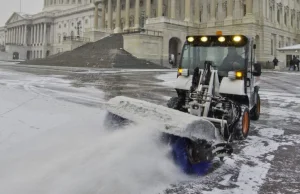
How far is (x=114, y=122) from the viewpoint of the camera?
5461 mm

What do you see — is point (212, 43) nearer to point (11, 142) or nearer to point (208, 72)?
point (208, 72)

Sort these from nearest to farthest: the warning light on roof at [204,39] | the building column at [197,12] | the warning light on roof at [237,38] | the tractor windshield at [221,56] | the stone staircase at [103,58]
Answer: the warning light on roof at [237,38], the tractor windshield at [221,56], the warning light on roof at [204,39], the stone staircase at [103,58], the building column at [197,12]

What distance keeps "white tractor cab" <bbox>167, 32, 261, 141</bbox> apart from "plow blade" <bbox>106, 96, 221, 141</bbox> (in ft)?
3.38

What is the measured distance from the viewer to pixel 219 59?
676cm

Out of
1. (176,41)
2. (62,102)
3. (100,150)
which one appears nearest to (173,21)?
(176,41)

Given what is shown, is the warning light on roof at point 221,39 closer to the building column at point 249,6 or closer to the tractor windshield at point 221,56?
the tractor windshield at point 221,56

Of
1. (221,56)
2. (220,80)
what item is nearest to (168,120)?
(220,80)

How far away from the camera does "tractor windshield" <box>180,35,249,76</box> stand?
6.62m

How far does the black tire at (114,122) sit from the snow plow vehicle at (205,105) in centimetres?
4

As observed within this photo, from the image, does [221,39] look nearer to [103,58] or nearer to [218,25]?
[103,58]

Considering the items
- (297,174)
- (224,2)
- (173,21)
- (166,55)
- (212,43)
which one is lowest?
(297,174)

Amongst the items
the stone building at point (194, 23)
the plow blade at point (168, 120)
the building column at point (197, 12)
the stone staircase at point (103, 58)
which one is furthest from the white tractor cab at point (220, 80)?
the building column at point (197, 12)

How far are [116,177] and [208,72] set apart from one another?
3.13 m

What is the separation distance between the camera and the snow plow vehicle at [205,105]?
4352 millimetres
